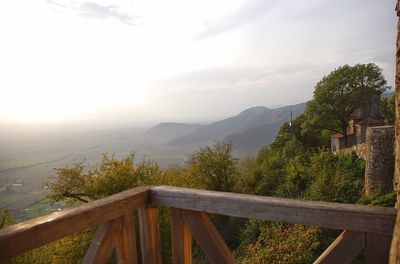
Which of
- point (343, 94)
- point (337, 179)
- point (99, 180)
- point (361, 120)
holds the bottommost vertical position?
point (337, 179)

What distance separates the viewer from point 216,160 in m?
27.9

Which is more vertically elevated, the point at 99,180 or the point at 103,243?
the point at 103,243

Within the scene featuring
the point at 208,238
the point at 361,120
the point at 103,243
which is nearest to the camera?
the point at 103,243

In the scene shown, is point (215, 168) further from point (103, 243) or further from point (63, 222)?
point (63, 222)

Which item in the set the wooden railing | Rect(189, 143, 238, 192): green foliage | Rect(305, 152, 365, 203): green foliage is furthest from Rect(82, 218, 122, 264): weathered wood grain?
Rect(189, 143, 238, 192): green foliage

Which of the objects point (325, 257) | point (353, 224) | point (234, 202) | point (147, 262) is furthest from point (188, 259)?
point (353, 224)

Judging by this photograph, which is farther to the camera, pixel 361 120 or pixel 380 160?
pixel 361 120

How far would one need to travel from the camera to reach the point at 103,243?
7.31 feet

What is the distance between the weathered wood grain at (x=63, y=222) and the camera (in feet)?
5.66

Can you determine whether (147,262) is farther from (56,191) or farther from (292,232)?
(56,191)

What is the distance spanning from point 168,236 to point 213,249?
523 inches

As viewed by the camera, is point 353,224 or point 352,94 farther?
point 352,94

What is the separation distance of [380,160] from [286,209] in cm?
1825

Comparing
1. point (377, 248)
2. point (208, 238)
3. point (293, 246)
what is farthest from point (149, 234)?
point (293, 246)
